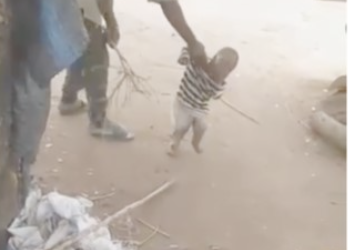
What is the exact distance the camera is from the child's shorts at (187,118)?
109 inches

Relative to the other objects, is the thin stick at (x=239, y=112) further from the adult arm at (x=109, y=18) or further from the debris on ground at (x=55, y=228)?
the debris on ground at (x=55, y=228)

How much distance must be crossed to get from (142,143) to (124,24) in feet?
3.04

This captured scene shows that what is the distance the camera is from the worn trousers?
2688 mm

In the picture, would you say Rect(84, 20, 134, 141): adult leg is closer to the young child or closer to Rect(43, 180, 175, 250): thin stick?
the young child

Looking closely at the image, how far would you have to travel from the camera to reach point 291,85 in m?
3.43

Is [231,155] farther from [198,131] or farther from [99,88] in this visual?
[99,88]

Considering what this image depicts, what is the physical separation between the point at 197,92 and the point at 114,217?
50 cm

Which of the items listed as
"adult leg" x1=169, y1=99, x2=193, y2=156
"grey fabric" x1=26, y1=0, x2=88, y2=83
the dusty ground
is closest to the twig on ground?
the dusty ground

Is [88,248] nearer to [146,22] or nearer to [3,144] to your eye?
[3,144]

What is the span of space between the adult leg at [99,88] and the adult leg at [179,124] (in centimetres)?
17

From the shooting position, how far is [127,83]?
316cm

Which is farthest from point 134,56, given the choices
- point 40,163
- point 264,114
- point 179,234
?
point 179,234

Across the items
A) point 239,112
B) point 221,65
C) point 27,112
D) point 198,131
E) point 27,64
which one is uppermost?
point 27,64

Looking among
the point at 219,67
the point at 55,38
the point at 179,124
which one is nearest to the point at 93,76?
the point at 179,124
